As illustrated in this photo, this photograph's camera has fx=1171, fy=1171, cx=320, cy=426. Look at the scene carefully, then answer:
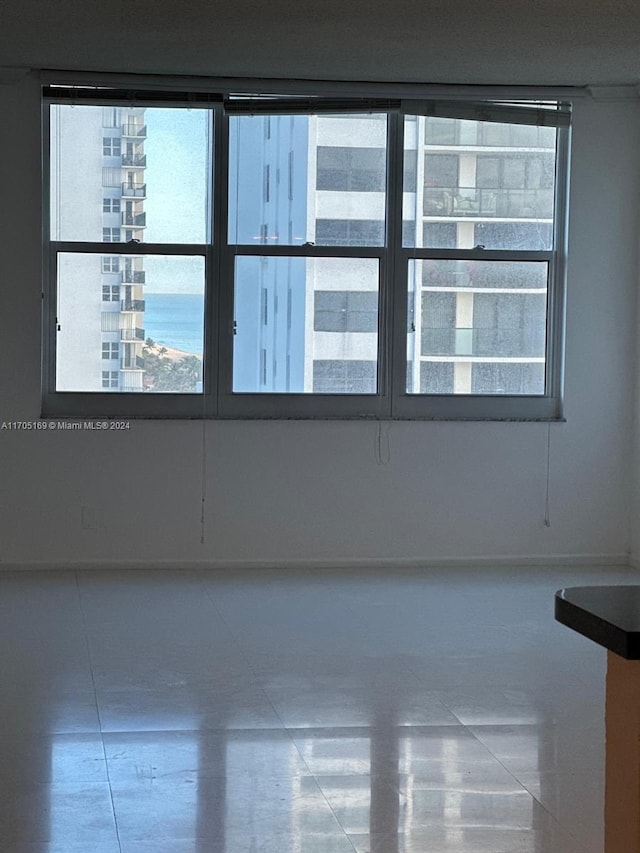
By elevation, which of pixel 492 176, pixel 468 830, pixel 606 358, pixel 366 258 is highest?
pixel 492 176

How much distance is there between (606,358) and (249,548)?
2359 mm

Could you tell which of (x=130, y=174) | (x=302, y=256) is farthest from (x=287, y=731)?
(x=130, y=174)

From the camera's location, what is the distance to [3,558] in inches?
253

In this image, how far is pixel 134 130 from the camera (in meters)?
6.45

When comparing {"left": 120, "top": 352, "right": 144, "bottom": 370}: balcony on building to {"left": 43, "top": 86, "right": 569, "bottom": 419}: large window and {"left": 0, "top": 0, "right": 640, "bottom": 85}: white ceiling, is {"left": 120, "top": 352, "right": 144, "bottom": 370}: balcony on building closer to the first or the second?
{"left": 43, "top": 86, "right": 569, "bottom": 419}: large window

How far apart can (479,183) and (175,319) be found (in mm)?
1902

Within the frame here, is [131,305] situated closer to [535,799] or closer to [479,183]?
[479,183]

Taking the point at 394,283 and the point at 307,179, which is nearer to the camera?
the point at 307,179

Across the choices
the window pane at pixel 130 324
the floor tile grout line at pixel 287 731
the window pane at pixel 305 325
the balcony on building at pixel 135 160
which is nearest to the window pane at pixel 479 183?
the window pane at pixel 305 325

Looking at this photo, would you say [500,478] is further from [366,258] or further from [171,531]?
[171,531]

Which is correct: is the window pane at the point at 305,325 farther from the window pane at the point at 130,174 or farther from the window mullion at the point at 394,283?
the window pane at the point at 130,174

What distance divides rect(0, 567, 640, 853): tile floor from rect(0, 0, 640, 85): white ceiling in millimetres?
2687

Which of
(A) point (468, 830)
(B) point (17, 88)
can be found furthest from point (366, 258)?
(A) point (468, 830)

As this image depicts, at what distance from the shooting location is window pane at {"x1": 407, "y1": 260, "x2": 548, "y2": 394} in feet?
22.2
